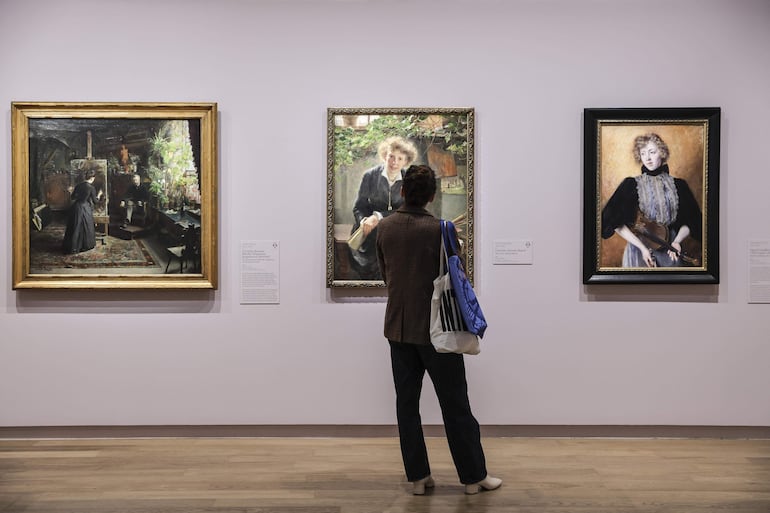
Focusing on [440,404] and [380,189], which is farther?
[380,189]

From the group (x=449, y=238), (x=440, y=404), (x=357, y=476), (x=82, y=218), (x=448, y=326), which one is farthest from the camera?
(x=82, y=218)

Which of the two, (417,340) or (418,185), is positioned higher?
(418,185)

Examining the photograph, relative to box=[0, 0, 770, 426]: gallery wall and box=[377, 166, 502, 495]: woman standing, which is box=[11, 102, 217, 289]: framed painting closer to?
box=[0, 0, 770, 426]: gallery wall

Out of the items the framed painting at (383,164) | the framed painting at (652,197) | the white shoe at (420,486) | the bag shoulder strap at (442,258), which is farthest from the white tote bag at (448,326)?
the framed painting at (652,197)

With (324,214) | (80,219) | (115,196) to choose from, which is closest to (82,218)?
(80,219)

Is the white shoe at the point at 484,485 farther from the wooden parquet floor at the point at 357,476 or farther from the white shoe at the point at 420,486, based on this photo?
the white shoe at the point at 420,486

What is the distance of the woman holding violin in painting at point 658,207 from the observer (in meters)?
4.94

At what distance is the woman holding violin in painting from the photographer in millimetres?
4938

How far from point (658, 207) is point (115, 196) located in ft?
14.0

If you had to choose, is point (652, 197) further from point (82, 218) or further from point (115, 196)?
point (82, 218)

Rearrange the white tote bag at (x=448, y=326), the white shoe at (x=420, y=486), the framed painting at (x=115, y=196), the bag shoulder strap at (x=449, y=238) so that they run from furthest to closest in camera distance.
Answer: the framed painting at (x=115, y=196) → the white shoe at (x=420, y=486) → the bag shoulder strap at (x=449, y=238) → the white tote bag at (x=448, y=326)

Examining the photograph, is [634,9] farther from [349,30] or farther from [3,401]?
[3,401]

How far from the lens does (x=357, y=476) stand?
4.16 m

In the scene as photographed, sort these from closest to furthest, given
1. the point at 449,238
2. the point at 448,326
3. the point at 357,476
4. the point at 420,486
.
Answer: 1. the point at 448,326
2. the point at 449,238
3. the point at 420,486
4. the point at 357,476
